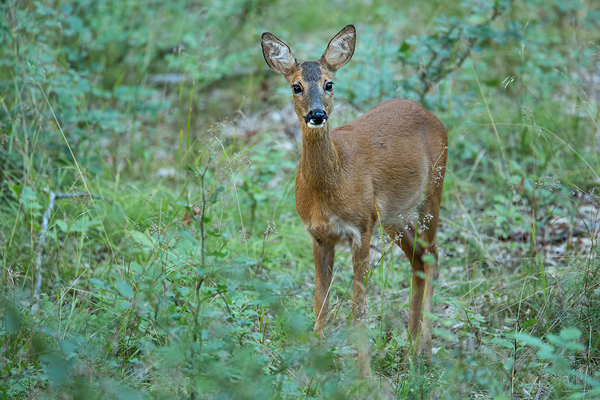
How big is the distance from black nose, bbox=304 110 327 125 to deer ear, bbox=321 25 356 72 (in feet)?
2.06

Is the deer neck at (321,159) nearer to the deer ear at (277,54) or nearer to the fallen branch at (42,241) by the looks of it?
the deer ear at (277,54)

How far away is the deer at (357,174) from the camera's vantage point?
360cm

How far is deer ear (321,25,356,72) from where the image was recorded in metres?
3.86

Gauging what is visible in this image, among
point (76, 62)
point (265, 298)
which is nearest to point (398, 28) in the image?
point (76, 62)

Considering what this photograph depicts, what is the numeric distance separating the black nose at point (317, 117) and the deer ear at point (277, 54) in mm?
574

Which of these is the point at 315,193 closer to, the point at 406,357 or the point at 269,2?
the point at 406,357

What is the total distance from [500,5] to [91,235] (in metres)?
4.10

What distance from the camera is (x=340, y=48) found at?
3910mm

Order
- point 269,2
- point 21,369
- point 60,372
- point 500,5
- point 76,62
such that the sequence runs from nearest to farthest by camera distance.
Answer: point 60,372 < point 21,369 < point 500,5 < point 76,62 < point 269,2

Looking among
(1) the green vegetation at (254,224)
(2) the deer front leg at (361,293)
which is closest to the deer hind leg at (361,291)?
(2) the deer front leg at (361,293)

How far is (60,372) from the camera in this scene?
2.24 meters

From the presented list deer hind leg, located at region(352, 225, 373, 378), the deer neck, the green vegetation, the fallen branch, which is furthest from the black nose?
the fallen branch

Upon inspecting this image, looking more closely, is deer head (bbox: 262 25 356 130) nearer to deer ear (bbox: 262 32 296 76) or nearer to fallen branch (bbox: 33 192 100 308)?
deer ear (bbox: 262 32 296 76)

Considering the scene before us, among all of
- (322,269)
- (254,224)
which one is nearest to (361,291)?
(322,269)
